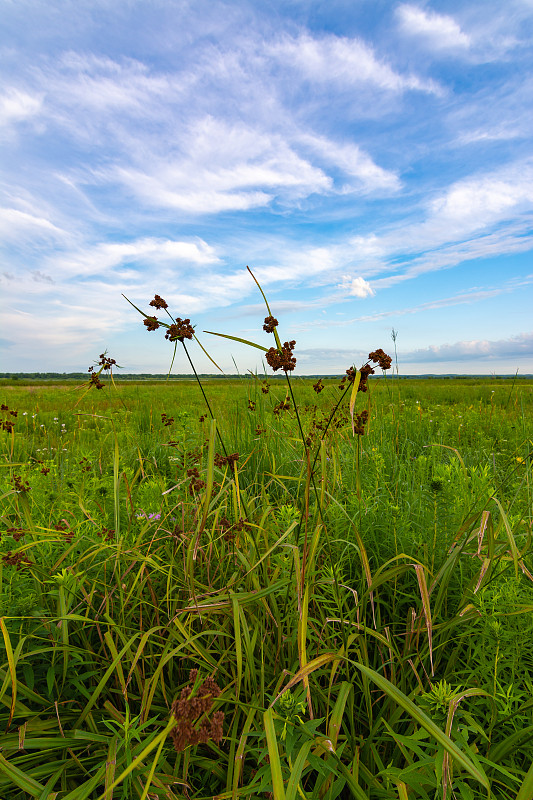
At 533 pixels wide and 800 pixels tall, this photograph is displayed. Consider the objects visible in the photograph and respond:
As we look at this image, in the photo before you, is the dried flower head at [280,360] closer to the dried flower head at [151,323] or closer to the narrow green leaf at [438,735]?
the dried flower head at [151,323]

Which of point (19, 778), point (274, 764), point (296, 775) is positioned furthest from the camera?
point (19, 778)

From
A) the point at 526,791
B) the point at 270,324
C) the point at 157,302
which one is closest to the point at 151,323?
the point at 157,302

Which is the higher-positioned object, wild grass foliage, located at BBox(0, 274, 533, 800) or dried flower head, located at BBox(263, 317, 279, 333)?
dried flower head, located at BBox(263, 317, 279, 333)

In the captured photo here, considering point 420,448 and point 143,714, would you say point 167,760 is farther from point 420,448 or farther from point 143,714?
point 420,448

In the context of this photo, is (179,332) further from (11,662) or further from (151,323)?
(11,662)

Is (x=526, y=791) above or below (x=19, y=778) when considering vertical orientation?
above

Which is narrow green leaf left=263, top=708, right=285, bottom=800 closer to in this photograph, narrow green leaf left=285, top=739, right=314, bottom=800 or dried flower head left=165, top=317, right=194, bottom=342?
narrow green leaf left=285, top=739, right=314, bottom=800

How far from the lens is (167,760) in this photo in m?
1.46

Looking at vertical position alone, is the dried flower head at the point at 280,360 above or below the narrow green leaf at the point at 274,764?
above

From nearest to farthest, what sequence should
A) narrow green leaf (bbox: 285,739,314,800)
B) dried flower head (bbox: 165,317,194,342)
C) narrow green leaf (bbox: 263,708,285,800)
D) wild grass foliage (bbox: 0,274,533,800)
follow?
narrow green leaf (bbox: 263,708,285,800)
narrow green leaf (bbox: 285,739,314,800)
wild grass foliage (bbox: 0,274,533,800)
dried flower head (bbox: 165,317,194,342)

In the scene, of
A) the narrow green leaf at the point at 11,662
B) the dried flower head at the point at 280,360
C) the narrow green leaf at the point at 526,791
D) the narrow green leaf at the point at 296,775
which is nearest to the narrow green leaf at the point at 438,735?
the narrow green leaf at the point at 526,791

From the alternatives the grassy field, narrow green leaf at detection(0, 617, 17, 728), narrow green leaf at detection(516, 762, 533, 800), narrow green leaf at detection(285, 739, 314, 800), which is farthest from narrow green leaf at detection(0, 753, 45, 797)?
narrow green leaf at detection(516, 762, 533, 800)

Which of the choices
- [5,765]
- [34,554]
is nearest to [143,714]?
[5,765]

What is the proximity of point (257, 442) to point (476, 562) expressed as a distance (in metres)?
2.30
